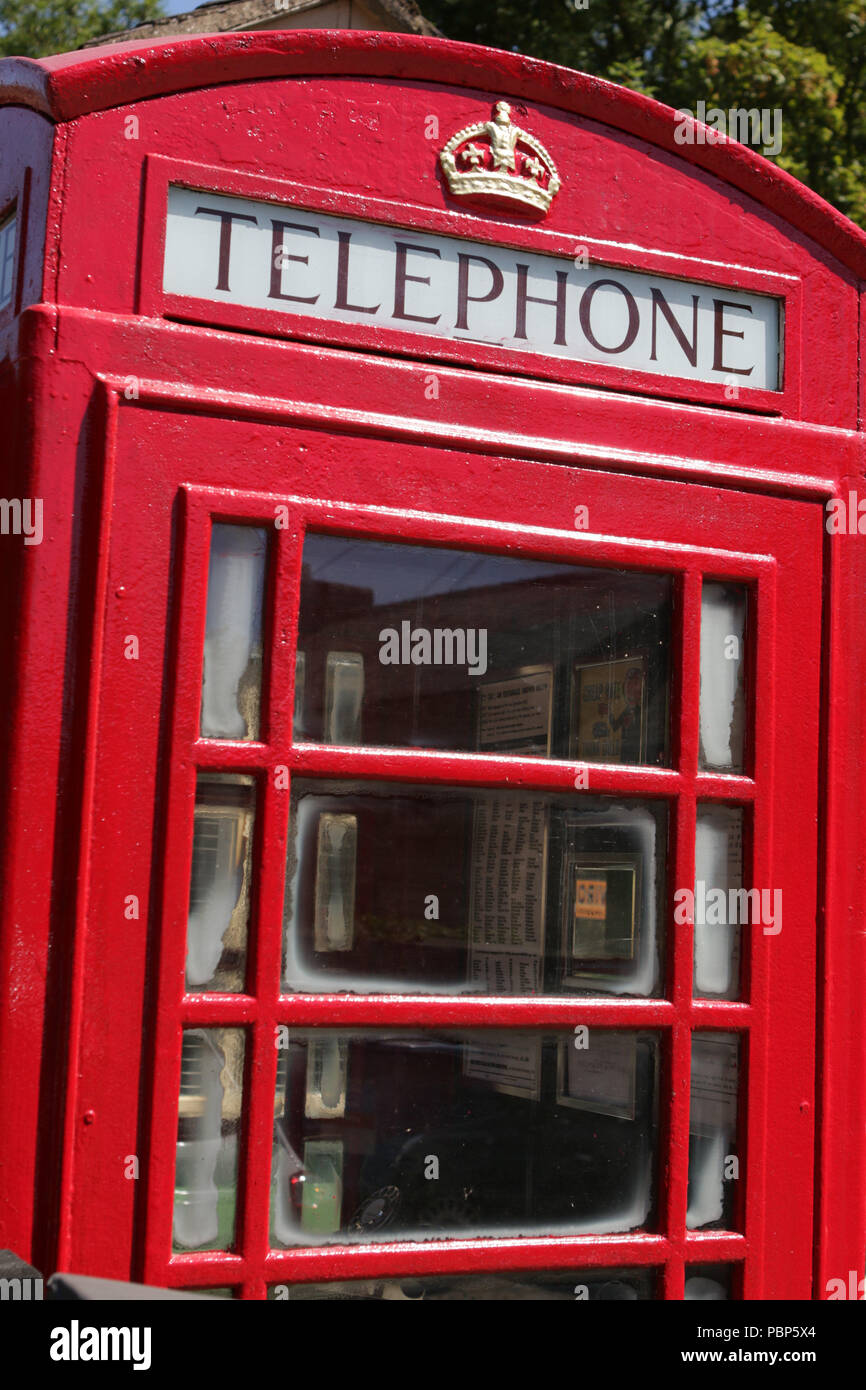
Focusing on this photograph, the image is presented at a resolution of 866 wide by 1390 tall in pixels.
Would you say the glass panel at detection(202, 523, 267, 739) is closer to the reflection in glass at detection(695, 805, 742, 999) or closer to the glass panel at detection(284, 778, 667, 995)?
the glass panel at detection(284, 778, 667, 995)

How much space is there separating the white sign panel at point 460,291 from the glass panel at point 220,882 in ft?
2.17

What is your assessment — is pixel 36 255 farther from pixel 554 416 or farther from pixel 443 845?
pixel 443 845

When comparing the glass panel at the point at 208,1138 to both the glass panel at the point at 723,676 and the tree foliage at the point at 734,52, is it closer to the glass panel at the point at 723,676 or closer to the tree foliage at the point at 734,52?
the glass panel at the point at 723,676

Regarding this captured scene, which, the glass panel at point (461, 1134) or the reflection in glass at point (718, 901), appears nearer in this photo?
the glass panel at point (461, 1134)

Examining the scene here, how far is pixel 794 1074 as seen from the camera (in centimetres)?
228

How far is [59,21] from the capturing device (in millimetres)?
14984

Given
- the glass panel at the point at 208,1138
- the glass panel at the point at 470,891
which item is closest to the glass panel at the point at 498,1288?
the glass panel at the point at 208,1138

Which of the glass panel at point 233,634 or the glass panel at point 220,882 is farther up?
the glass panel at point 233,634

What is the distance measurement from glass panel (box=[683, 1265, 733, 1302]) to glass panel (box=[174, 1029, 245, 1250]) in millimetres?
711

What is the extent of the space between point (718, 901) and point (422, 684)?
57cm

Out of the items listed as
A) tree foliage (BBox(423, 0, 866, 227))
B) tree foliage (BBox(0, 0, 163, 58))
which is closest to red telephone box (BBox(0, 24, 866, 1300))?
tree foliage (BBox(423, 0, 866, 227))

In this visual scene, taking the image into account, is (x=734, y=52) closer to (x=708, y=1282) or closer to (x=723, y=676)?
(x=723, y=676)

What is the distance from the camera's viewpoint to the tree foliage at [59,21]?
14.1 meters

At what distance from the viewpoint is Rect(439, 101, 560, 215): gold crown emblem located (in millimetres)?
2158
